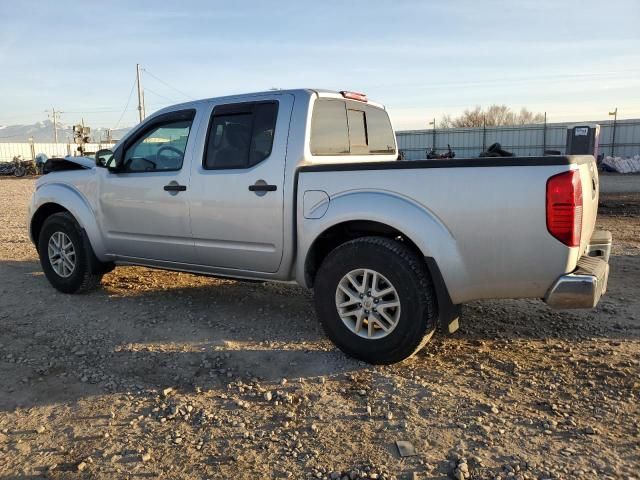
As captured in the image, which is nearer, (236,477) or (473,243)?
(236,477)

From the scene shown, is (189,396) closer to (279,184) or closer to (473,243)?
(279,184)

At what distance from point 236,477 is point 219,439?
37 centimetres

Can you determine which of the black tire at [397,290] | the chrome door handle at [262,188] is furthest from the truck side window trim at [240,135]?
the black tire at [397,290]

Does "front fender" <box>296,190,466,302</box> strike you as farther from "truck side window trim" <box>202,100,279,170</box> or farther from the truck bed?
"truck side window trim" <box>202,100,279,170</box>

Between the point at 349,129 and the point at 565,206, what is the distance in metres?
2.25

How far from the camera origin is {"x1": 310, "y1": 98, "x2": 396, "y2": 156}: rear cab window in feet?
14.8

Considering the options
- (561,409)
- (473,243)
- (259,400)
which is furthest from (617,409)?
(259,400)

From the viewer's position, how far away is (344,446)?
290cm

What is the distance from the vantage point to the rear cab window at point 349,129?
4.51 metres

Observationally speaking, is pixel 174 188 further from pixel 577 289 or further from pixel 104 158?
pixel 577 289

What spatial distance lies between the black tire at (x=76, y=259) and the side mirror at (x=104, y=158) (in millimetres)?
728

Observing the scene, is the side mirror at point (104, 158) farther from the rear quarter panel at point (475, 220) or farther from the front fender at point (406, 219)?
the rear quarter panel at point (475, 220)

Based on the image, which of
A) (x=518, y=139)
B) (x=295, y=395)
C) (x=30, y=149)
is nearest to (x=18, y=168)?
(x=30, y=149)

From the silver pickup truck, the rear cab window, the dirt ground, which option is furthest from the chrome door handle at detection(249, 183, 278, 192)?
the dirt ground
